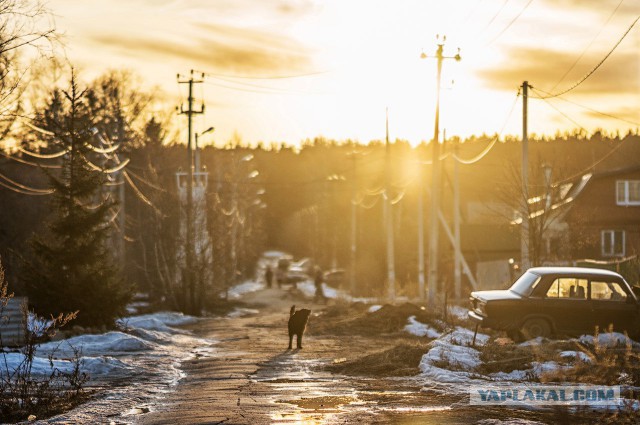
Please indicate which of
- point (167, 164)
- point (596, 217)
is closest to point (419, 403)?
point (596, 217)

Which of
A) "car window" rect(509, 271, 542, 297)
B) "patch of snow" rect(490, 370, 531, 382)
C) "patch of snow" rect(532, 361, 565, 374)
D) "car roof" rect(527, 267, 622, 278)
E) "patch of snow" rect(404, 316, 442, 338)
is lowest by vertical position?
"patch of snow" rect(404, 316, 442, 338)

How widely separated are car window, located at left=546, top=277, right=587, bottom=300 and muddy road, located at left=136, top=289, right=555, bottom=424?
462 centimetres

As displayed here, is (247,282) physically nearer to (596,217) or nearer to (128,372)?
(596,217)

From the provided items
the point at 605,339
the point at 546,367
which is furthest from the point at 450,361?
the point at 605,339

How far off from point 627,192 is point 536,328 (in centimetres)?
3693

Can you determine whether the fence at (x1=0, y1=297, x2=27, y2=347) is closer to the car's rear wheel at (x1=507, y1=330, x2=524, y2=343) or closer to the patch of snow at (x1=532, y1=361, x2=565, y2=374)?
the car's rear wheel at (x1=507, y1=330, x2=524, y2=343)

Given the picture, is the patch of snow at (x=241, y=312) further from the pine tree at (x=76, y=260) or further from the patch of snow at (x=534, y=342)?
the patch of snow at (x=534, y=342)

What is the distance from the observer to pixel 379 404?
14102mm

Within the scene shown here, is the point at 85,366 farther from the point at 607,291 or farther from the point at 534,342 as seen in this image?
the point at 607,291

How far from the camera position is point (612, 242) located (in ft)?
184

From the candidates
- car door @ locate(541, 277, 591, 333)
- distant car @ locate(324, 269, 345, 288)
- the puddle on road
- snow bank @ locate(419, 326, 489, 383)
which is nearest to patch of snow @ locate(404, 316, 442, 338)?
car door @ locate(541, 277, 591, 333)

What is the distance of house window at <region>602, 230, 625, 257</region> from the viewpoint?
55.6 metres

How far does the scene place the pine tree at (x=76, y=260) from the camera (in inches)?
1079

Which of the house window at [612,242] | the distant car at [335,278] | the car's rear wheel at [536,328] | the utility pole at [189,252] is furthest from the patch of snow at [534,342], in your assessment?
the distant car at [335,278]
